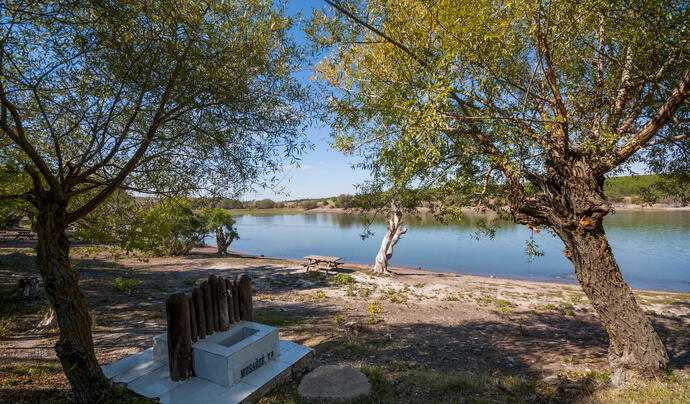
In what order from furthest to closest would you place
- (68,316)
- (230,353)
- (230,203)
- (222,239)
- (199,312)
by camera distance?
(222,239) → (230,203) → (199,312) → (230,353) → (68,316)

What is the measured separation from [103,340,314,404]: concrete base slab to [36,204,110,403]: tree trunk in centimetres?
60

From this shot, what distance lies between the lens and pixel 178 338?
4871mm

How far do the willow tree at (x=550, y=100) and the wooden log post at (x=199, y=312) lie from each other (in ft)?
13.3

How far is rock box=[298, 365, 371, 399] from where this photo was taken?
4.99m

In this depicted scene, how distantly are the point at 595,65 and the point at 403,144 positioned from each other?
4565mm

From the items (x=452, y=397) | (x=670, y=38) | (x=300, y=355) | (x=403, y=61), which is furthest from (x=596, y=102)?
(x=300, y=355)

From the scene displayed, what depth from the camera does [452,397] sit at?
496 centimetres

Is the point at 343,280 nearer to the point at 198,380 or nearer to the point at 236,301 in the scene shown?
the point at 236,301

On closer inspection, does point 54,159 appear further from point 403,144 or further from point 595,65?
point 595,65

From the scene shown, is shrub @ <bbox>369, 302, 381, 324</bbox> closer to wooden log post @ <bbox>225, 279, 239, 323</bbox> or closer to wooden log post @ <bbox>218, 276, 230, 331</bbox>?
wooden log post @ <bbox>225, 279, 239, 323</bbox>

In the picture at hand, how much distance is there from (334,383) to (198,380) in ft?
6.88

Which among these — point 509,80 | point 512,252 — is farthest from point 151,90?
point 512,252

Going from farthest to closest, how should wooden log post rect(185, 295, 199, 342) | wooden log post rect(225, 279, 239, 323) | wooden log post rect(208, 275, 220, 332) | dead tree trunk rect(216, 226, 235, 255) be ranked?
1. dead tree trunk rect(216, 226, 235, 255)
2. wooden log post rect(225, 279, 239, 323)
3. wooden log post rect(208, 275, 220, 332)
4. wooden log post rect(185, 295, 199, 342)

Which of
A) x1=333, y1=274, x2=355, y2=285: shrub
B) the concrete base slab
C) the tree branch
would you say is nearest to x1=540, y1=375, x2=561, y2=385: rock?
the tree branch
